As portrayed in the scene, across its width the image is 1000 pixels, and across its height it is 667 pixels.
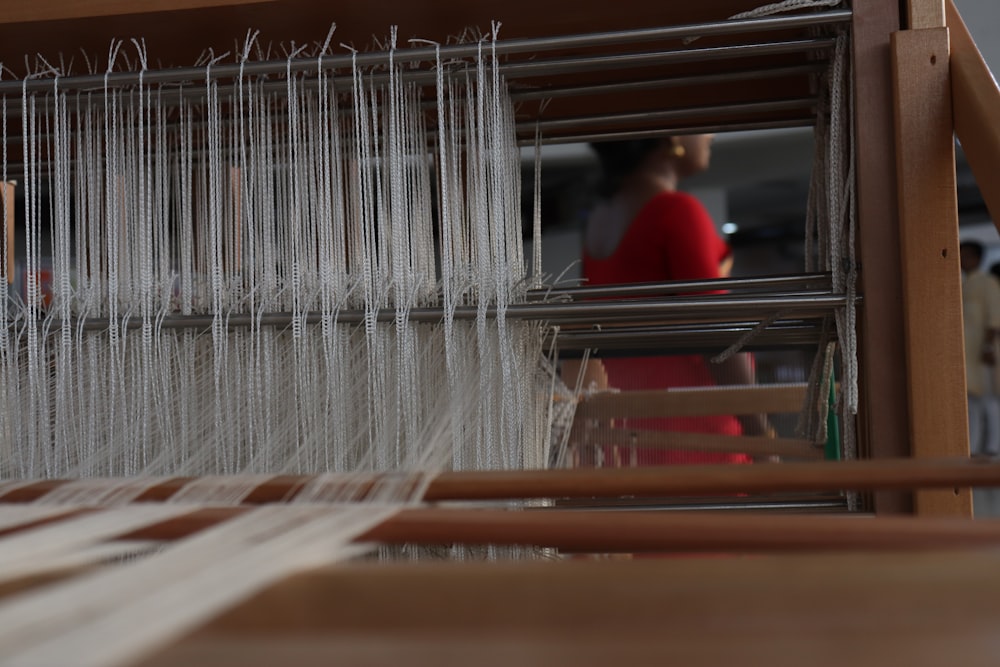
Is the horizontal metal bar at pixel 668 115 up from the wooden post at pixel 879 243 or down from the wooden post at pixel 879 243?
up

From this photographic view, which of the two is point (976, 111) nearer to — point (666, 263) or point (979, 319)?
point (666, 263)

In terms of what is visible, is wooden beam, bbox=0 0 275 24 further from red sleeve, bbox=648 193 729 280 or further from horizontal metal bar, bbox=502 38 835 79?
red sleeve, bbox=648 193 729 280

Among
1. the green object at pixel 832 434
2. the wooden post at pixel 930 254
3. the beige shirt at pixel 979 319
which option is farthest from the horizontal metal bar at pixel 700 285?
the beige shirt at pixel 979 319

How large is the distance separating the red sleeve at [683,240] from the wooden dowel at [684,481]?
4.81 feet

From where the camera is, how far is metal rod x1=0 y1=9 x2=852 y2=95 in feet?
3.25

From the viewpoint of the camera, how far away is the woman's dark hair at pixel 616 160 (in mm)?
3089

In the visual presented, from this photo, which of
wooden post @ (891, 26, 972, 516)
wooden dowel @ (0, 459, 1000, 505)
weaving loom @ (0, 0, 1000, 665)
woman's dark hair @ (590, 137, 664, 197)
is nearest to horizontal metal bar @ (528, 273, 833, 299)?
weaving loom @ (0, 0, 1000, 665)

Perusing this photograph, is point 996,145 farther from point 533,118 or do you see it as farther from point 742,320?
point 533,118

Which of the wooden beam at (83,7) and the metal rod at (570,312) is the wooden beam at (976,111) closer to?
the metal rod at (570,312)

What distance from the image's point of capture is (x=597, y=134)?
1313 millimetres

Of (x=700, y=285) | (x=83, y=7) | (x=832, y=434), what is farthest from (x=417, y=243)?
(x=832, y=434)

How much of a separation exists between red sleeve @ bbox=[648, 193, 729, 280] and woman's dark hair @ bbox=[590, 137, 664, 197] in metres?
0.62

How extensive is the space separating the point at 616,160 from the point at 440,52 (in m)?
A: 2.76

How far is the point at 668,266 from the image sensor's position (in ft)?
6.77
